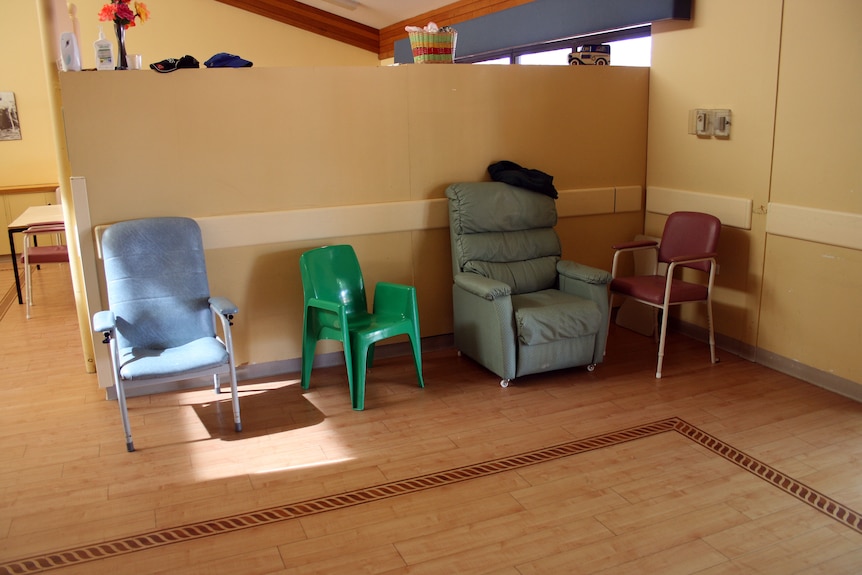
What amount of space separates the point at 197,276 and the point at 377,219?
121 centimetres

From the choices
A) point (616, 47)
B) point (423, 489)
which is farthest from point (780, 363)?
point (616, 47)

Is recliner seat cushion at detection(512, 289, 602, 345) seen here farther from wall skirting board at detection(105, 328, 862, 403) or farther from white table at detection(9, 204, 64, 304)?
white table at detection(9, 204, 64, 304)

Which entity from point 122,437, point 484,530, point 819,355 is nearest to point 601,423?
point 484,530

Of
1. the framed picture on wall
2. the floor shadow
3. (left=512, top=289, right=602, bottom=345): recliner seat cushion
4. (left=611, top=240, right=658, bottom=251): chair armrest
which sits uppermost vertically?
the framed picture on wall

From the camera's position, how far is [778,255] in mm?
4273

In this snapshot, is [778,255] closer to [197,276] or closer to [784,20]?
[784,20]

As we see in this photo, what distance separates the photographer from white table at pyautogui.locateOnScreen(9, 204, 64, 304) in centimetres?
608

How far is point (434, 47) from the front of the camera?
4.59 meters

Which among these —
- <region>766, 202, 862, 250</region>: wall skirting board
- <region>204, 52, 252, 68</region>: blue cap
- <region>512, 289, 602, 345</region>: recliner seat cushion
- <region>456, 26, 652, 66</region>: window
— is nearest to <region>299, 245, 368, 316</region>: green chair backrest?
<region>512, 289, 602, 345</region>: recliner seat cushion

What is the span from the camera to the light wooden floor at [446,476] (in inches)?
105

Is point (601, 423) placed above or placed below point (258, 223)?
below

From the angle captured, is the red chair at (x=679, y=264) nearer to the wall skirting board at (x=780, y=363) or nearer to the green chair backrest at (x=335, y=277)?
the wall skirting board at (x=780, y=363)

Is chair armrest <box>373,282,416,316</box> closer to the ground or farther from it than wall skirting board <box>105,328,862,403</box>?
farther from it

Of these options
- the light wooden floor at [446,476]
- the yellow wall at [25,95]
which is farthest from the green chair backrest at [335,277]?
the yellow wall at [25,95]
